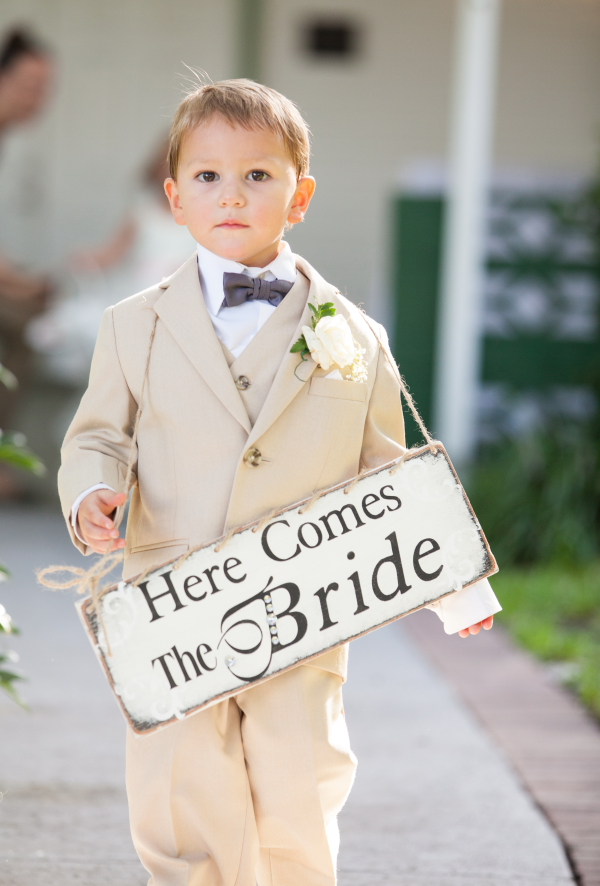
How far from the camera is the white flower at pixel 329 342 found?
197 centimetres

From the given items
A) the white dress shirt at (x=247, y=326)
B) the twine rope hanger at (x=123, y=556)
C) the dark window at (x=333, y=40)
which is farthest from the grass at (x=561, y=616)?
the dark window at (x=333, y=40)

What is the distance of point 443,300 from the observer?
6.75 metres

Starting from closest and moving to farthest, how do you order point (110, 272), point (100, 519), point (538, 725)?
point (100, 519) < point (538, 725) < point (110, 272)

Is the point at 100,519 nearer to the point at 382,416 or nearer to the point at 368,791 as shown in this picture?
the point at 382,416

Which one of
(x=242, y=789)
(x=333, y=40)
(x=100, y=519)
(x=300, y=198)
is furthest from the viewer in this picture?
(x=333, y=40)

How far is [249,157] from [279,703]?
3.20ft

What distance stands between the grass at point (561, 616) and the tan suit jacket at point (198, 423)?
2.04 meters

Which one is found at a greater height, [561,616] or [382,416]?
[382,416]

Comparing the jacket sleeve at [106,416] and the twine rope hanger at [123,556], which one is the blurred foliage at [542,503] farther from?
the jacket sleeve at [106,416]

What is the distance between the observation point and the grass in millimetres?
3981

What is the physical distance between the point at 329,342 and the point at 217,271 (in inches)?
10.3

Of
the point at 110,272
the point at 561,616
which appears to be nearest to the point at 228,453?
the point at 561,616

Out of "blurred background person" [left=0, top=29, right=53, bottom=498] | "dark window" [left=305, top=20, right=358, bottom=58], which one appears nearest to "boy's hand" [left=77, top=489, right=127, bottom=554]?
"blurred background person" [left=0, top=29, right=53, bottom=498]

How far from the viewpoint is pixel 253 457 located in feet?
6.42
